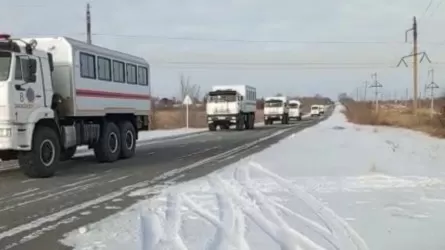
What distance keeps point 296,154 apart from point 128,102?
567 cm

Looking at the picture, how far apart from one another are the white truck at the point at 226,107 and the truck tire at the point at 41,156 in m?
28.8

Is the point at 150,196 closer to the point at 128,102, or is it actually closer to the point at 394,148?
the point at 128,102

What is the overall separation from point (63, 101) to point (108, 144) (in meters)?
3.02

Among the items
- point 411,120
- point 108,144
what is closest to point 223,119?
point 411,120

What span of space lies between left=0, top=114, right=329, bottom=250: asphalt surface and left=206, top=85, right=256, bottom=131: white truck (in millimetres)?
22126

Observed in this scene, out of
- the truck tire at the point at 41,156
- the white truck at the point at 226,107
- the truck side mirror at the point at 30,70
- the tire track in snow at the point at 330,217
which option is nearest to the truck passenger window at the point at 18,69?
the truck side mirror at the point at 30,70

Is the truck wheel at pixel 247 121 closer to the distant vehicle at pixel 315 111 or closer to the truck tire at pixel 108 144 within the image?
the truck tire at pixel 108 144

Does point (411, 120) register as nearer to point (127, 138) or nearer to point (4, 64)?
point (127, 138)

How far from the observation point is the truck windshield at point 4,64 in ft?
43.4

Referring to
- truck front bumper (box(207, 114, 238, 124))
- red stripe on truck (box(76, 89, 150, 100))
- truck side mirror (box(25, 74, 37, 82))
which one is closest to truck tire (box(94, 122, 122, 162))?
red stripe on truck (box(76, 89, 150, 100))

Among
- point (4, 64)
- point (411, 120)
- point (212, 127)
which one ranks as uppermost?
point (4, 64)

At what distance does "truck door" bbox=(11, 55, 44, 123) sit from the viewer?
1340 cm

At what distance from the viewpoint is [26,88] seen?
45.1 ft

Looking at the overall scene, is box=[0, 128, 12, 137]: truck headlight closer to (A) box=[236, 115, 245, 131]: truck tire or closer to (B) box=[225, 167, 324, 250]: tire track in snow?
(B) box=[225, 167, 324, 250]: tire track in snow
